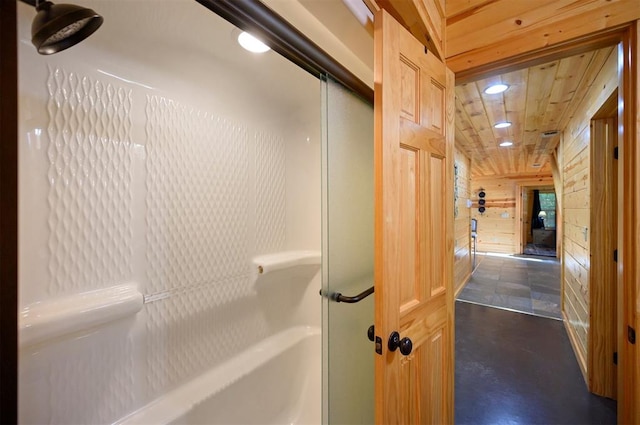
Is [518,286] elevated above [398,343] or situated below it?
below

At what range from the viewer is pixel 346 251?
4.37 feet

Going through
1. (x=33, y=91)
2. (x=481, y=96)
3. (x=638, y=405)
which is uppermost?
(x=481, y=96)

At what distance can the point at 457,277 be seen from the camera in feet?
13.6

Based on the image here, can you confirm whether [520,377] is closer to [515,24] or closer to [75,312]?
[515,24]

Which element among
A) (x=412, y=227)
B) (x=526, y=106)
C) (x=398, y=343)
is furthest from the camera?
(x=526, y=106)

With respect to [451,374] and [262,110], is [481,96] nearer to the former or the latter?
[262,110]

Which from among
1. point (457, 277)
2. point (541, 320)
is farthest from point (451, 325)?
point (457, 277)

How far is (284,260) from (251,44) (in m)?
1.44

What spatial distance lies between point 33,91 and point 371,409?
2172 millimetres

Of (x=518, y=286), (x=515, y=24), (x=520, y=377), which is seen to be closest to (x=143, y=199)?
(x=515, y=24)

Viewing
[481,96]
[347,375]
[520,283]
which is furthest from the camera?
[520,283]

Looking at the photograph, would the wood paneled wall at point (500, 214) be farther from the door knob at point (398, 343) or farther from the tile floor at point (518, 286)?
the door knob at point (398, 343)

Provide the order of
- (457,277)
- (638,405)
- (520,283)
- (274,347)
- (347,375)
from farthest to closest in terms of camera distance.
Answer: (520,283), (457,277), (274,347), (347,375), (638,405)

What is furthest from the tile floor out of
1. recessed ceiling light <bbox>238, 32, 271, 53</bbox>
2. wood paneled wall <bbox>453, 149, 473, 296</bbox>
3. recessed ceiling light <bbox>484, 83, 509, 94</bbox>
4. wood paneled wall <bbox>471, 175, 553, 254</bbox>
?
recessed ceiling light <bbox>238, 32, 271, 53</bbox>
